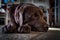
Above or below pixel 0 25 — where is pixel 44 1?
above

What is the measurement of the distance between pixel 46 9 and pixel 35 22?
0.46 ft

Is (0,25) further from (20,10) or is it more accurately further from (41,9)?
(41,9)

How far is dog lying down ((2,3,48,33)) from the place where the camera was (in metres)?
1.20

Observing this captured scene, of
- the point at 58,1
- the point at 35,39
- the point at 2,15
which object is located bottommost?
the point at 35,39

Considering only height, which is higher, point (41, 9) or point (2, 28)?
point (41, 9)

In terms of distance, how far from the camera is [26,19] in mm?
1221

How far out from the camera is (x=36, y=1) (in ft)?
4.16

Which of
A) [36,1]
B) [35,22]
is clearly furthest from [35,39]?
[36,1]

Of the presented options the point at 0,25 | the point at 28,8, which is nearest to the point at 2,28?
the point at 0,25

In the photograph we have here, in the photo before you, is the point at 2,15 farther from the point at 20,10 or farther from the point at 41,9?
the point at 41,9

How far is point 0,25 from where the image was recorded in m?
1.30

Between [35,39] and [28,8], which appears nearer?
[35,39]

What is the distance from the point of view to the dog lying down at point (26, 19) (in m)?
1.20

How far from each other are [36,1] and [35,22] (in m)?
0.18
